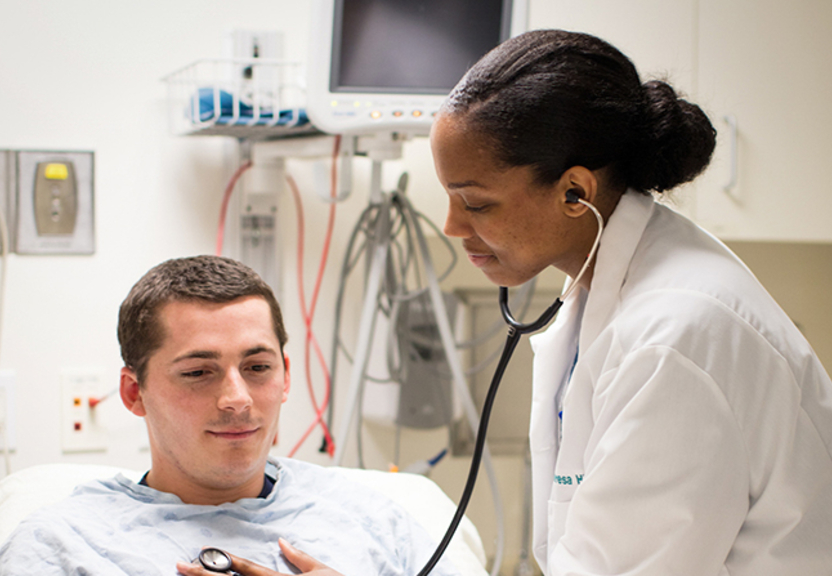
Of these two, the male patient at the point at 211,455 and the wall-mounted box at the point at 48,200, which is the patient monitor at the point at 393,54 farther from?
the wall-mounted box at the point at 48,200

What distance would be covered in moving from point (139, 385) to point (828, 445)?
981 mm

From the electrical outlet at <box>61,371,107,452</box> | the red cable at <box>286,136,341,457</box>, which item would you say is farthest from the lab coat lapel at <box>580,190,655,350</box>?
the electrical outlet at <box>61,371,107,452</box>

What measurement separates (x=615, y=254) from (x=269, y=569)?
646mm

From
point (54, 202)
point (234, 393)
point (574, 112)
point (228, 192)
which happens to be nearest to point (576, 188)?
point (574, 112)

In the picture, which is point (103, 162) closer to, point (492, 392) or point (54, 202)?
Result: point (54, 202)

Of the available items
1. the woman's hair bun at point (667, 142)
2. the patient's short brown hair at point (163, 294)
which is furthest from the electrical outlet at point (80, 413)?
the woman's hair bun at point (667, 142)

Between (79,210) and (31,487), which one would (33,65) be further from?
(31,487)

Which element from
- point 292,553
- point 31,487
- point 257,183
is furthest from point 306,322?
point 292,553

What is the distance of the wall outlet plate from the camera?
5.70ft

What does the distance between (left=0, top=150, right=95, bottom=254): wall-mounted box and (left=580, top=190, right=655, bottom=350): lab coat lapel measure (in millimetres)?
1303

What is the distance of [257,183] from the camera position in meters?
1.85

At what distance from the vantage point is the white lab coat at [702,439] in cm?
75

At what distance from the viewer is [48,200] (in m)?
1.75

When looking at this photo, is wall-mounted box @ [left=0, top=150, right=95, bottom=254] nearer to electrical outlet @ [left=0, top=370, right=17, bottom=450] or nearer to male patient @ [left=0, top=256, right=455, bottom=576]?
electrical outlet @ [left=0, top=370, right=17, bottom=450]
